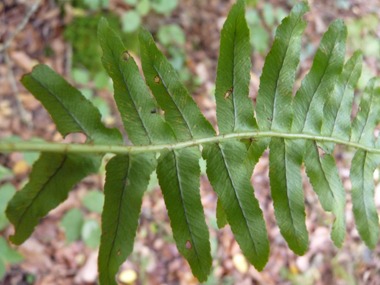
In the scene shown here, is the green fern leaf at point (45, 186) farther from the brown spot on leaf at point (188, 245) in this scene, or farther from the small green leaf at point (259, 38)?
the small green leaf at point (259, 38)

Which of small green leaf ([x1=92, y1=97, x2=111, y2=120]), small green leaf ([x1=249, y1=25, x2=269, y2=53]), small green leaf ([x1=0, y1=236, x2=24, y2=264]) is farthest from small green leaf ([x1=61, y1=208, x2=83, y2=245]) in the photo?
small green leaf ([x1=249, y1=25, x2=269, y2=53])

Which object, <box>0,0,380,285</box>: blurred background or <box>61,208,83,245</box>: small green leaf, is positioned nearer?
<box>61,208,83,245</box>: small green leaf

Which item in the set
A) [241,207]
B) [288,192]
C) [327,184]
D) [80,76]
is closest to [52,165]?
[241,207]

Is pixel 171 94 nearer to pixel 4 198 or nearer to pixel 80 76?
pixel 4 198

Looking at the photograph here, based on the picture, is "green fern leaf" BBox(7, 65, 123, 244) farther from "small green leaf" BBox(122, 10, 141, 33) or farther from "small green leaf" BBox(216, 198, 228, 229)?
"small green leaf" BBox(122, 10, 141, 33)

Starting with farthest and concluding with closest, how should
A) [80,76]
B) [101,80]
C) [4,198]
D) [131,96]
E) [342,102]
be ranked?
[80,76], [101,80], [4,198], [342,102], [131,96]

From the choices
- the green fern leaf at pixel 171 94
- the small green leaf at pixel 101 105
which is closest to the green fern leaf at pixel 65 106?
the green fern leaf at pixel 171 94
